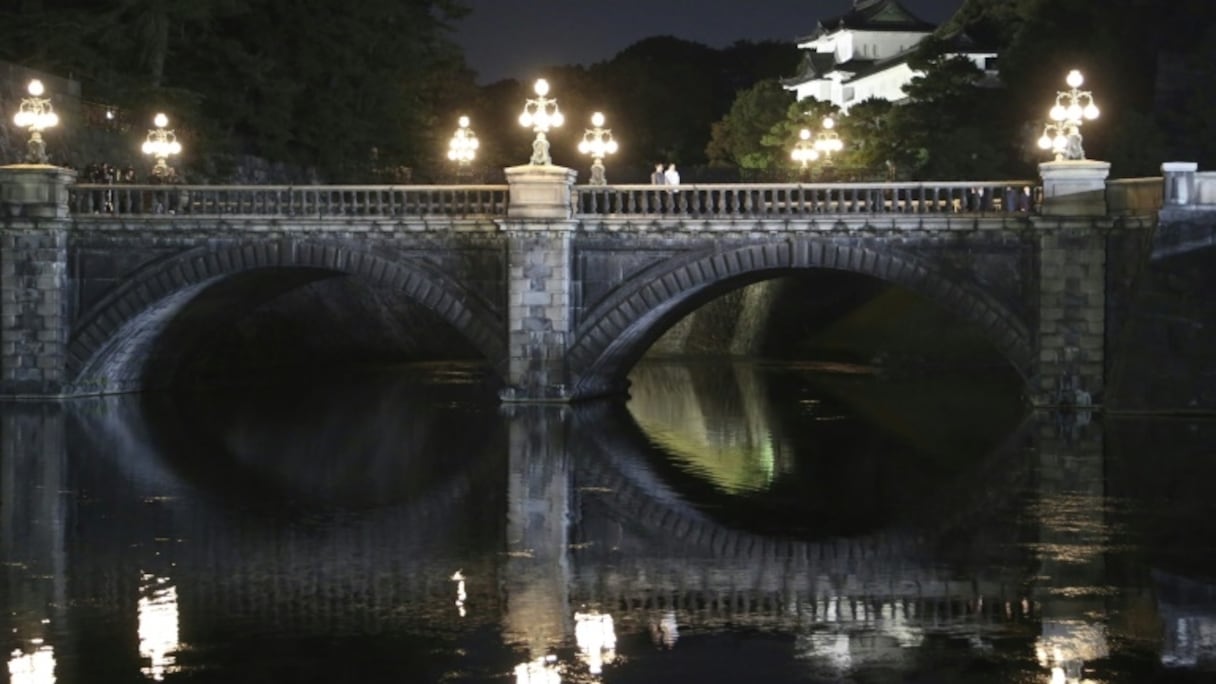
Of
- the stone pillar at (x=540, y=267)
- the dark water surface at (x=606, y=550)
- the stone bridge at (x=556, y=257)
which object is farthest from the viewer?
the stone pillar at (x=540, y=267)

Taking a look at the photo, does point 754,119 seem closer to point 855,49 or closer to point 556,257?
point 855,49

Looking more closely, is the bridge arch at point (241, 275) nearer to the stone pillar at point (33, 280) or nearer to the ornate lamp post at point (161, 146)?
the stone pillar at point (33, 280)

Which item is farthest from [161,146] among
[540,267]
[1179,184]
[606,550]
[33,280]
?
[606,550]

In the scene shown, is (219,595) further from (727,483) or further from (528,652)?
(727,483)

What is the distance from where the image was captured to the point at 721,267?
128 ft

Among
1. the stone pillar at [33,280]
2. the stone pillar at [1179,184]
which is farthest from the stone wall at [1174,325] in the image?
the stone pillar at [33,280]

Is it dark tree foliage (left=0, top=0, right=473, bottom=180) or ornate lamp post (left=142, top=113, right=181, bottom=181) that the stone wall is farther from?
dark tree foliage (left=0, top=0, right=473, bottom=180)

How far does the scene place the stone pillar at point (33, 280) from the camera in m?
41.4

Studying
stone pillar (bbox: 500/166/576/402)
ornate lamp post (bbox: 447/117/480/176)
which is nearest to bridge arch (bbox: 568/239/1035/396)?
stone pillar (bbox: 500/166/576/402)

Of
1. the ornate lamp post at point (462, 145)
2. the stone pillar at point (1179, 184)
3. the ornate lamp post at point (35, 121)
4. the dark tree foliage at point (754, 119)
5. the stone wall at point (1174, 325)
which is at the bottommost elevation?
the stone wall at point (1174, 325)

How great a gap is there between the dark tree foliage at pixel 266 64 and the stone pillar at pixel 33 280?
40.0 ft

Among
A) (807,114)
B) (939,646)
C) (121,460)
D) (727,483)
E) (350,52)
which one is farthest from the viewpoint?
(807,114)

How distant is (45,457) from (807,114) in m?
58.1

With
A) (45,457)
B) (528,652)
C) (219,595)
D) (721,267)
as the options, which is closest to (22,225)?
(45,457)
